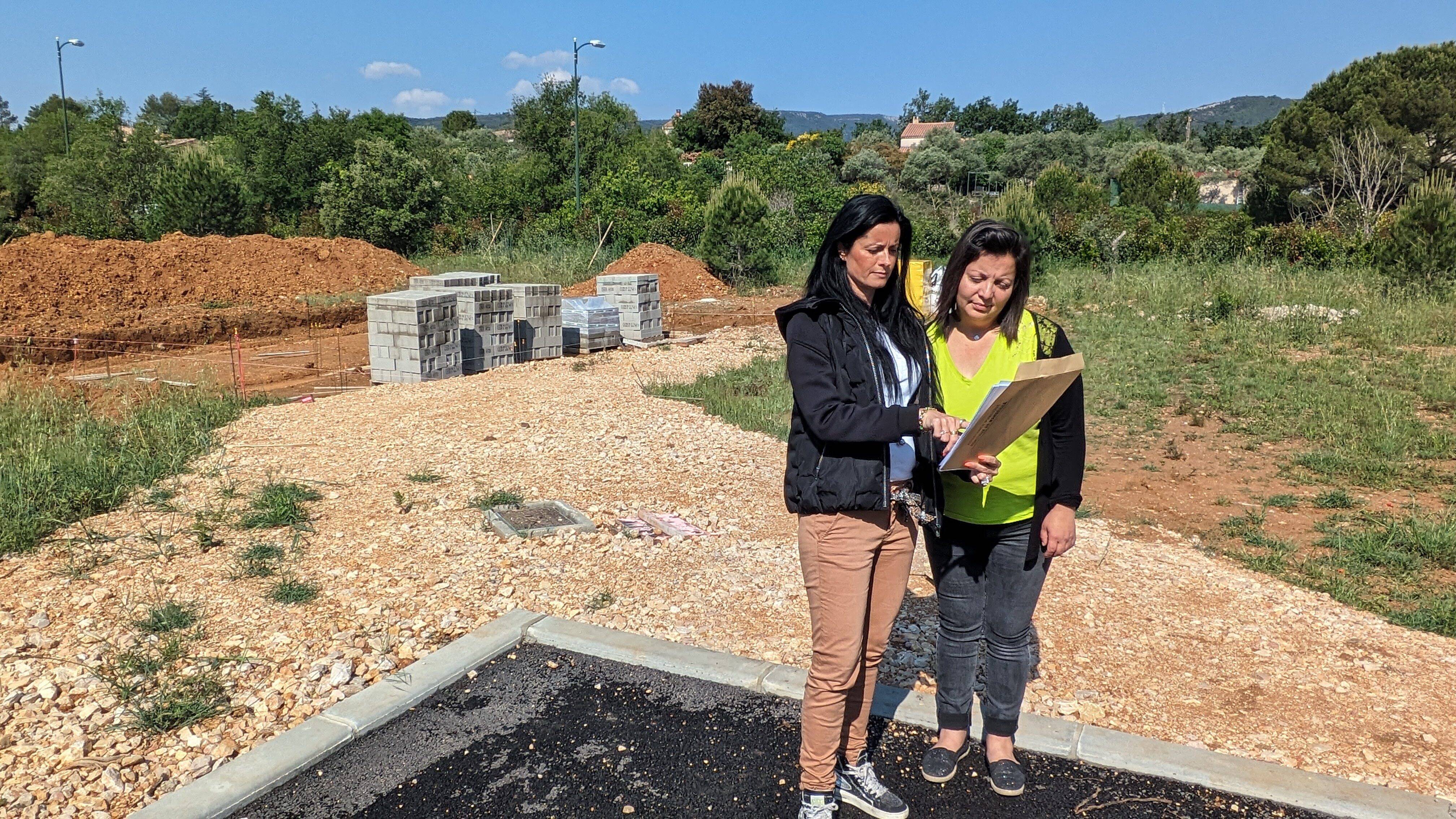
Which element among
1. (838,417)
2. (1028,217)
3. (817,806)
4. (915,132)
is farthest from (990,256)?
(915,132)

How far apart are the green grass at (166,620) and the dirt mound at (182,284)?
1348cm

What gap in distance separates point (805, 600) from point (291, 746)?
8.45 ft

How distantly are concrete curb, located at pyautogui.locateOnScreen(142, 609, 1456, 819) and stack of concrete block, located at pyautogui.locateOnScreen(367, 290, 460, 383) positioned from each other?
7640mm

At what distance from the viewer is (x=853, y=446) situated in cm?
263

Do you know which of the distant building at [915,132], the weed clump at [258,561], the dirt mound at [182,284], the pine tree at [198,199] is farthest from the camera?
the distant building at [915,132]

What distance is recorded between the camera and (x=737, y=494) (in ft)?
23.4

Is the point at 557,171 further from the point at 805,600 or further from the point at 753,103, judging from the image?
the point at 805,600

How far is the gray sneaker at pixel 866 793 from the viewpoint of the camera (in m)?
3.02

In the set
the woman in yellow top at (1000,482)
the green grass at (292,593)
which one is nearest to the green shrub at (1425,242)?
the woman in yellow top at (1000,482)

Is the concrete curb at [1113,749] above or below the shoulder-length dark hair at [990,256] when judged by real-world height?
below

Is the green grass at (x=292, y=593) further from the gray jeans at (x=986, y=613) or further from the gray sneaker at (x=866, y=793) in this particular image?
the gray jeans at (x=986, y=613)

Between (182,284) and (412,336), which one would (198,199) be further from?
(412,336)

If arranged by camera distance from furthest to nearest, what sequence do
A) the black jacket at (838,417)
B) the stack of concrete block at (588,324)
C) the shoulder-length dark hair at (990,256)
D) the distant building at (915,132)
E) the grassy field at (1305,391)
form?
the distant building at (915,132), the stack of concrete block at (588,324), the grassy field at (1305,391), the shoulder-length dark hair at (990,256), the black jacket at (838,417)

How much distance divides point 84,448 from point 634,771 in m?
6.00
